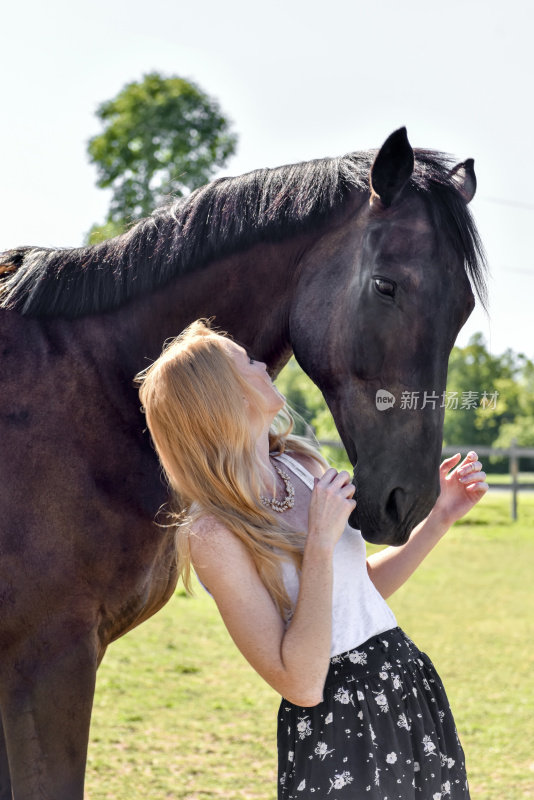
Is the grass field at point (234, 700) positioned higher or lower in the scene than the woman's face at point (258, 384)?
lower

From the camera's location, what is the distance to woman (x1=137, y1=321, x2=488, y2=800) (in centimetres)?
158

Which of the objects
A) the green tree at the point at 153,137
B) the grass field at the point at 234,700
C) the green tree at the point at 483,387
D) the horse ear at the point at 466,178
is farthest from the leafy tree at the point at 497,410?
the horse ear at the point at 466,178

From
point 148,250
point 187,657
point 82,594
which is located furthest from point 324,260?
point 187,657

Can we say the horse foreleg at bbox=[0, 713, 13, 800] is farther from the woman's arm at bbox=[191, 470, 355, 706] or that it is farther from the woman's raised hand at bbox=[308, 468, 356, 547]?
the woman's raised hand at bbox=[308, 468, 356, 547]

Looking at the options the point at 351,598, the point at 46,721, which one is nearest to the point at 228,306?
the point at 351,598

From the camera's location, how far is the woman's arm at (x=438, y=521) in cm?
206

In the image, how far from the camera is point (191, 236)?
2139mm

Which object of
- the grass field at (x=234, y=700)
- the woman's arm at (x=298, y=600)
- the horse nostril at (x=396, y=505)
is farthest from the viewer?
the grass field at (x=234, y=700)

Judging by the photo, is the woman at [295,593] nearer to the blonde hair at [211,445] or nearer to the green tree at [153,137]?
the blonde hair at [211,445]

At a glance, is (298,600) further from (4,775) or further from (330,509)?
(4,775)

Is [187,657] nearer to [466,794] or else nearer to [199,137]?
[466,794]

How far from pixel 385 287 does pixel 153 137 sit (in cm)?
2110

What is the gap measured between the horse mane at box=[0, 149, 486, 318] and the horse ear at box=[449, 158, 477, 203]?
0.03m

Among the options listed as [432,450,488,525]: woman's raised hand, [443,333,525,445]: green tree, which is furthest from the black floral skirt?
[443,333,525,445]: green tree
